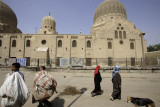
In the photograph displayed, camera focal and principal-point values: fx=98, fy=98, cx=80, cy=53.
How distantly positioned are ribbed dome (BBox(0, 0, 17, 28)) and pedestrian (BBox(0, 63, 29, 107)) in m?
28.1

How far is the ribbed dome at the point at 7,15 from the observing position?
23.5 metres

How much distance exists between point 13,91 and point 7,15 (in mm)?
29418

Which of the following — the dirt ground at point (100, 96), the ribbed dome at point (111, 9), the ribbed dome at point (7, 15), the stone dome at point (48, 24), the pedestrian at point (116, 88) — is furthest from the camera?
the stone dome at point (48, 24)

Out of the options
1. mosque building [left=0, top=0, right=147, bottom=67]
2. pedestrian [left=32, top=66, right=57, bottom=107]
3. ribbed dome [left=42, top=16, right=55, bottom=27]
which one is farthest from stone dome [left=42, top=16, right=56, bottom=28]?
pedestrian [left=32, top=66, right=57, bottom=107]

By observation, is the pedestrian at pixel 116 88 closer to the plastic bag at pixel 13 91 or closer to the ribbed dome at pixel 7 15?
the plastic bag at pixel 13 91

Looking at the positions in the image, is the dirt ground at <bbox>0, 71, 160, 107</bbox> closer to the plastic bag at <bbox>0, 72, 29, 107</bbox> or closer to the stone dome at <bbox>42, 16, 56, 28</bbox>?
the plastic bag at <bbox>0, 72, 29, 107</bbox>

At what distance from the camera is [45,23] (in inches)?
1093

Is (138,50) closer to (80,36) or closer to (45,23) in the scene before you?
(80,36)

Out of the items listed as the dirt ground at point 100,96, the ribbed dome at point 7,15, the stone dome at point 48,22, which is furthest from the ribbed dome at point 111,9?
the dirt ground at point 100,96

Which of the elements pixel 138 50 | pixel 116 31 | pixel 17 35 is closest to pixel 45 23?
pixel 17 35

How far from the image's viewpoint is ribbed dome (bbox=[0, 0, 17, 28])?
2353 cm

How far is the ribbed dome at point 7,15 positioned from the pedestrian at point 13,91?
28.1 metres

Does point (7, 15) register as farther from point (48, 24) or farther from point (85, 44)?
point (85, 44)

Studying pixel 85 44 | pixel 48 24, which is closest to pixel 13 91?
pixel 85 44
